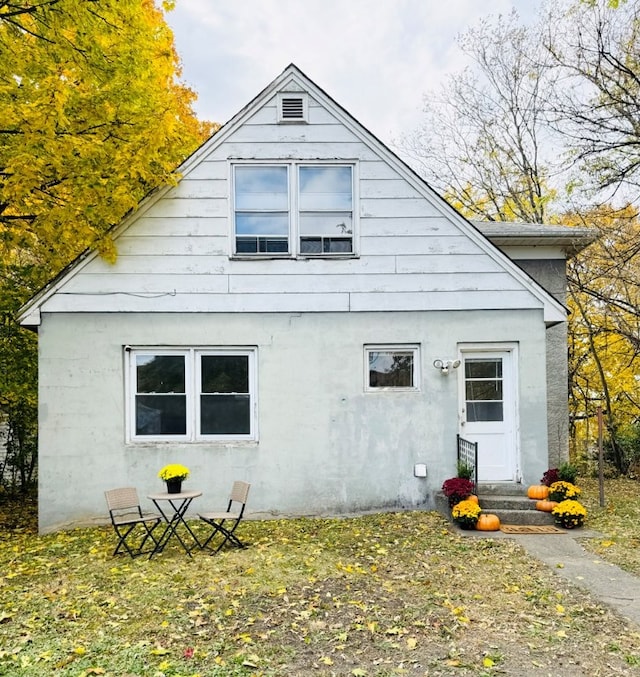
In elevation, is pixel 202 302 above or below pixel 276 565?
above

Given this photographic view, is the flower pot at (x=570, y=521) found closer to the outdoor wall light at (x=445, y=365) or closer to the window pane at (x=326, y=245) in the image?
the outdoor wall light at (x=445, y=365)

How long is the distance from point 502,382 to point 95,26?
7.76 metres

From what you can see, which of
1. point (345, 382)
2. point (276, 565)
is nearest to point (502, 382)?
point (345, 382)

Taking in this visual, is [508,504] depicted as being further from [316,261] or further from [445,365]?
[316,261]

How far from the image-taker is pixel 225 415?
8906 millimetres

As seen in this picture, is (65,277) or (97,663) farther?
(65,277)

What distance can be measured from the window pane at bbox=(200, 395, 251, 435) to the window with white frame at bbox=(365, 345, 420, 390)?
2024mm

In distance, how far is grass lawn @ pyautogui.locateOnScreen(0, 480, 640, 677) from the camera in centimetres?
423

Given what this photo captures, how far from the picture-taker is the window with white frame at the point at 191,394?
29.0ft

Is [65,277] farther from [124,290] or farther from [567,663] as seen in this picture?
[567,663]

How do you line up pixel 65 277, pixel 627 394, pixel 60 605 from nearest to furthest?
pixel 60 605, pixel 65 277, pixel 627 394

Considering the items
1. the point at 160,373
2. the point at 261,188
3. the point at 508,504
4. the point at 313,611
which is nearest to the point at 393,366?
the point at 508,504

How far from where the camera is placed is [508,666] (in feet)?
13.5

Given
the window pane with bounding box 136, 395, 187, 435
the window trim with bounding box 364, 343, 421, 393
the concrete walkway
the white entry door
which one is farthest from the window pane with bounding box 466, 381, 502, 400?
the window pane with bounding box 136, 395, 187, 435
